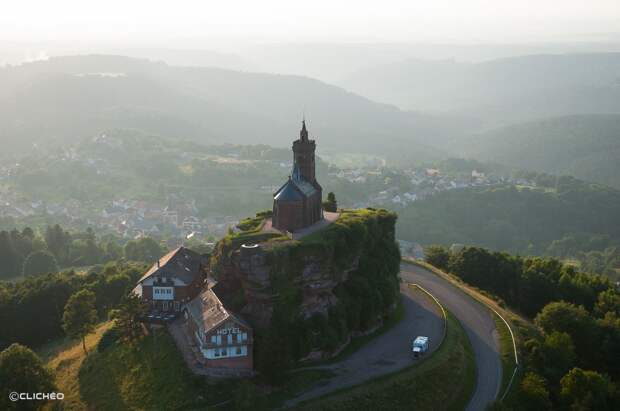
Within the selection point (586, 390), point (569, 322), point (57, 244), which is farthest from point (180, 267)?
point (57, 244)

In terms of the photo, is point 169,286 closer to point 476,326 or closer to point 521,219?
point 476,326

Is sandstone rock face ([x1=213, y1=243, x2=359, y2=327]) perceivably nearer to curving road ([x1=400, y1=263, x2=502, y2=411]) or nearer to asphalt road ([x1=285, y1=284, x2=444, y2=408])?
asphalt road ([x1=285, y1=284, x2=444, y2=408])

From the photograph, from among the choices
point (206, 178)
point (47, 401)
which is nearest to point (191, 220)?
point (206, 178)

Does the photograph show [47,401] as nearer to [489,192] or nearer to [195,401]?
[195,401]

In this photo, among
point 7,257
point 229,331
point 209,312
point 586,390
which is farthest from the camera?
point 7,257

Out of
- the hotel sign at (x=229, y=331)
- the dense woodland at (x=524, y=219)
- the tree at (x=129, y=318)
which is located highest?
the hotel sign at (x=229, y=331)

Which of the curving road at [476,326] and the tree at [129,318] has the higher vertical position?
→ the tree at [129,318]

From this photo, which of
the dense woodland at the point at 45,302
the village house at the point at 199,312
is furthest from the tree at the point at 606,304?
the dense woodland at the point at 45,302

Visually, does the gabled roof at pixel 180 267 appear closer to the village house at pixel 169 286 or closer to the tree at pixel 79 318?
the village house at pixel 169 286
